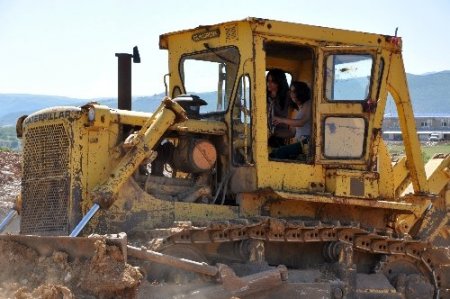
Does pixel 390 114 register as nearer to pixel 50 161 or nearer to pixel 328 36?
pixel 328 36

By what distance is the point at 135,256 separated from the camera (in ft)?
26.9

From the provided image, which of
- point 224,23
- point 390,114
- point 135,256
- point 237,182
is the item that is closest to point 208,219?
point 237,182

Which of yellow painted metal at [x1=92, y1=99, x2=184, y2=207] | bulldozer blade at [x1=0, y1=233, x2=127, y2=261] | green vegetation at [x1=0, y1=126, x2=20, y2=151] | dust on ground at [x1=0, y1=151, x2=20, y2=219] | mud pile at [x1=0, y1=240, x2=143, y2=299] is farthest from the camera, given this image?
green vegetation at [x1=0, y1=126, x2=20, y2=151]

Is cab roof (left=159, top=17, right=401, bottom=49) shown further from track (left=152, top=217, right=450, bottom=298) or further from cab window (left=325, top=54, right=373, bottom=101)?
track (left=152, top=217, right=450, bottom=298)

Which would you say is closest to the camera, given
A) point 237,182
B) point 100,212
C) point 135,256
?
point 135,256

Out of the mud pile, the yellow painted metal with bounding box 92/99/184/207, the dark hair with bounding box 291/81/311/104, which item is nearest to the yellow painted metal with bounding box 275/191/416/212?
the dark hair with bounding box 291/81/311/104

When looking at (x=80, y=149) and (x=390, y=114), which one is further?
(x=390, y=114)

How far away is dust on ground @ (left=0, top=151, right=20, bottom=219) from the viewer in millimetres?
19734

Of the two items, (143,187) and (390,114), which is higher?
(390,114)

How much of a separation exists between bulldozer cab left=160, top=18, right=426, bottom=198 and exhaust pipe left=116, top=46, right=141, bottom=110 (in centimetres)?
77

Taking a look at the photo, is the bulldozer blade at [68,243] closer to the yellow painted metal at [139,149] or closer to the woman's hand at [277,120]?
the yellow painted metal at [139,149]

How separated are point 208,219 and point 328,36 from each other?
2.74m

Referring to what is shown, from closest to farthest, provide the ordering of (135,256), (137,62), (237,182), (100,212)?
(135,256) → (100,212) → (237,182) → (137,62)

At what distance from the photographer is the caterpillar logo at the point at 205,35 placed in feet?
34.0
